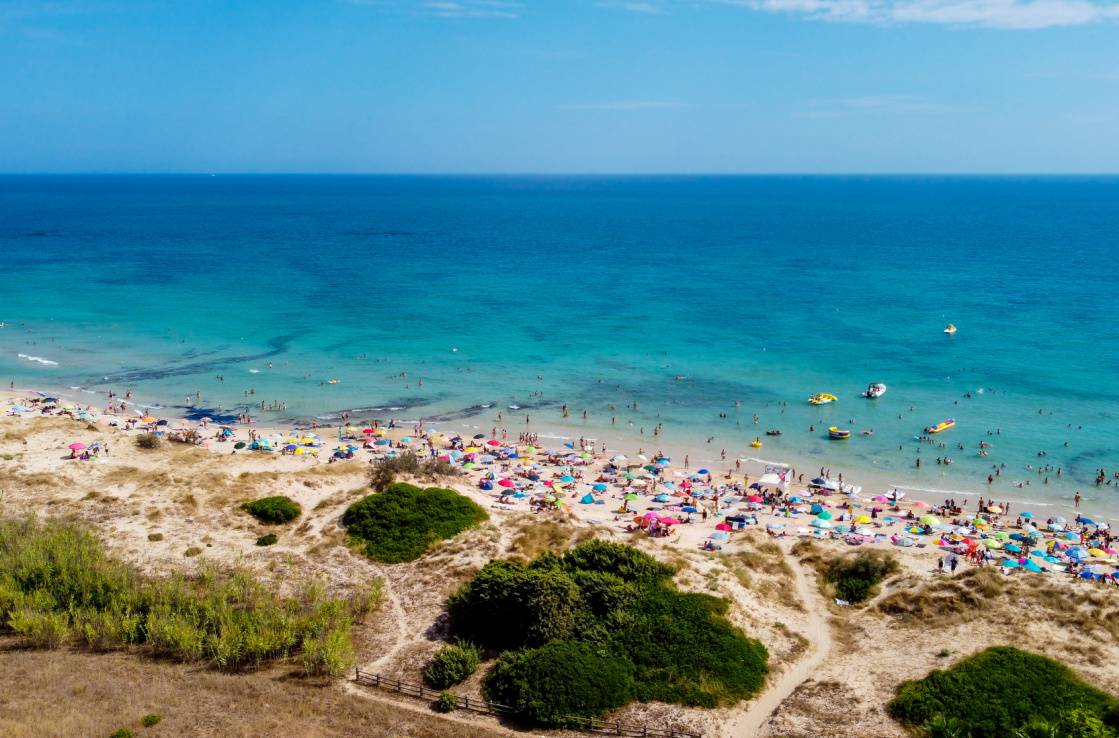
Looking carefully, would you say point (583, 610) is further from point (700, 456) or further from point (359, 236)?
point (359, 236)

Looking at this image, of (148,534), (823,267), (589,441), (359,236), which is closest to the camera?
(148,534)

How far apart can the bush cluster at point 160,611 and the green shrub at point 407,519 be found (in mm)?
4408

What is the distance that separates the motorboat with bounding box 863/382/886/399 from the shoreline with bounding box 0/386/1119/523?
13.7m

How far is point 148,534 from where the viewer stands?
37.3 m

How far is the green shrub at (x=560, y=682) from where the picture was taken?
85.2 feet

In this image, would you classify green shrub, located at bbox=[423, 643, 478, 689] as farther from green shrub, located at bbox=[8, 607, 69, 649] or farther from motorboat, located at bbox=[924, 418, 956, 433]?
motorboat, located at bbox=[924, 418, 956, 433]

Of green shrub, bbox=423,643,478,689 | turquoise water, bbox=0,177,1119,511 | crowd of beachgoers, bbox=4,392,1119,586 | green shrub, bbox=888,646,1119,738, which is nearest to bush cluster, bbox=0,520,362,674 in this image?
green shrub, bbox=423,643,478,689

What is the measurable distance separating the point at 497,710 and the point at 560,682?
7.27ft

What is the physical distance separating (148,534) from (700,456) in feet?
118

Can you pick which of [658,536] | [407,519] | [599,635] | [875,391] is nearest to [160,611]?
[407,519]

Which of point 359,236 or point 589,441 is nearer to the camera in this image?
point 589,441

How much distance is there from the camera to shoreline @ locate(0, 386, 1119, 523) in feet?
167

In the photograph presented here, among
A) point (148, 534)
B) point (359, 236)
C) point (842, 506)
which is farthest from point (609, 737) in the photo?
point (359, 236)

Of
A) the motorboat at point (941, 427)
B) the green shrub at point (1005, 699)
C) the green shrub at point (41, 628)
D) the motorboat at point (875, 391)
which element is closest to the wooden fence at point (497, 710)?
the green shrub at point (1005, 699)
